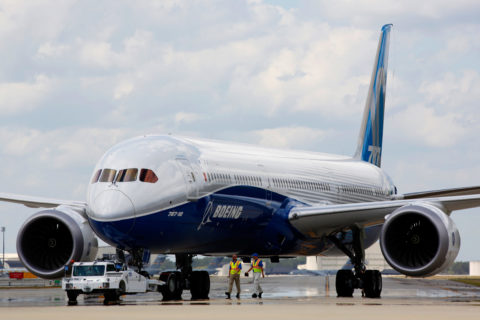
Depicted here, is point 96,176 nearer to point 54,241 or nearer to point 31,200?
point 54,241

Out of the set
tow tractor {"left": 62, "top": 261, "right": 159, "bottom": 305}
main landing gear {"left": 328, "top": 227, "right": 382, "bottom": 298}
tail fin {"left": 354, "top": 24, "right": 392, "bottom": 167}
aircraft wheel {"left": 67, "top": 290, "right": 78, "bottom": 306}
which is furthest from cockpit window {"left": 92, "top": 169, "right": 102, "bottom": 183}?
tail fin {"left": 354, "top": 24, "right": 392, "bottom": 167}

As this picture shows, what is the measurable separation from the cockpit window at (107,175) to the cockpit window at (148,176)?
0.68 meters

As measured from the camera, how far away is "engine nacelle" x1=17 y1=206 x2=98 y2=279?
974 inches

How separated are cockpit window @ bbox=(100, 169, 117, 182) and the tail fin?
15.9m

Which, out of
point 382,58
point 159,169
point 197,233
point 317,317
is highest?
point 382,58

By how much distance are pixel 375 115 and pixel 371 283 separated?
10.7 metres

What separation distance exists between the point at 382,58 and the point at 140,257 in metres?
18.2

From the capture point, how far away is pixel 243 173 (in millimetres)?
27047

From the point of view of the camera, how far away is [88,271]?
78.1ft

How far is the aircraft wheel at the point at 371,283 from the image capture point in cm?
2961

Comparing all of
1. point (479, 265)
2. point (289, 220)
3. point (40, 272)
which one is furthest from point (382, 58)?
point (479, 265)

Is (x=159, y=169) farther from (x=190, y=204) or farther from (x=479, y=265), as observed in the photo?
(x=479, y=265)

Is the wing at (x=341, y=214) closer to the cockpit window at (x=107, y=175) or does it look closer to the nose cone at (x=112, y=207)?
the cockpit window at (x=107, y=175)

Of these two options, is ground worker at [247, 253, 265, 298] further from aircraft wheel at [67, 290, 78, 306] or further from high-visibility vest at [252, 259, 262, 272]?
aircraft wheel at [67, 290, 78, 306]
